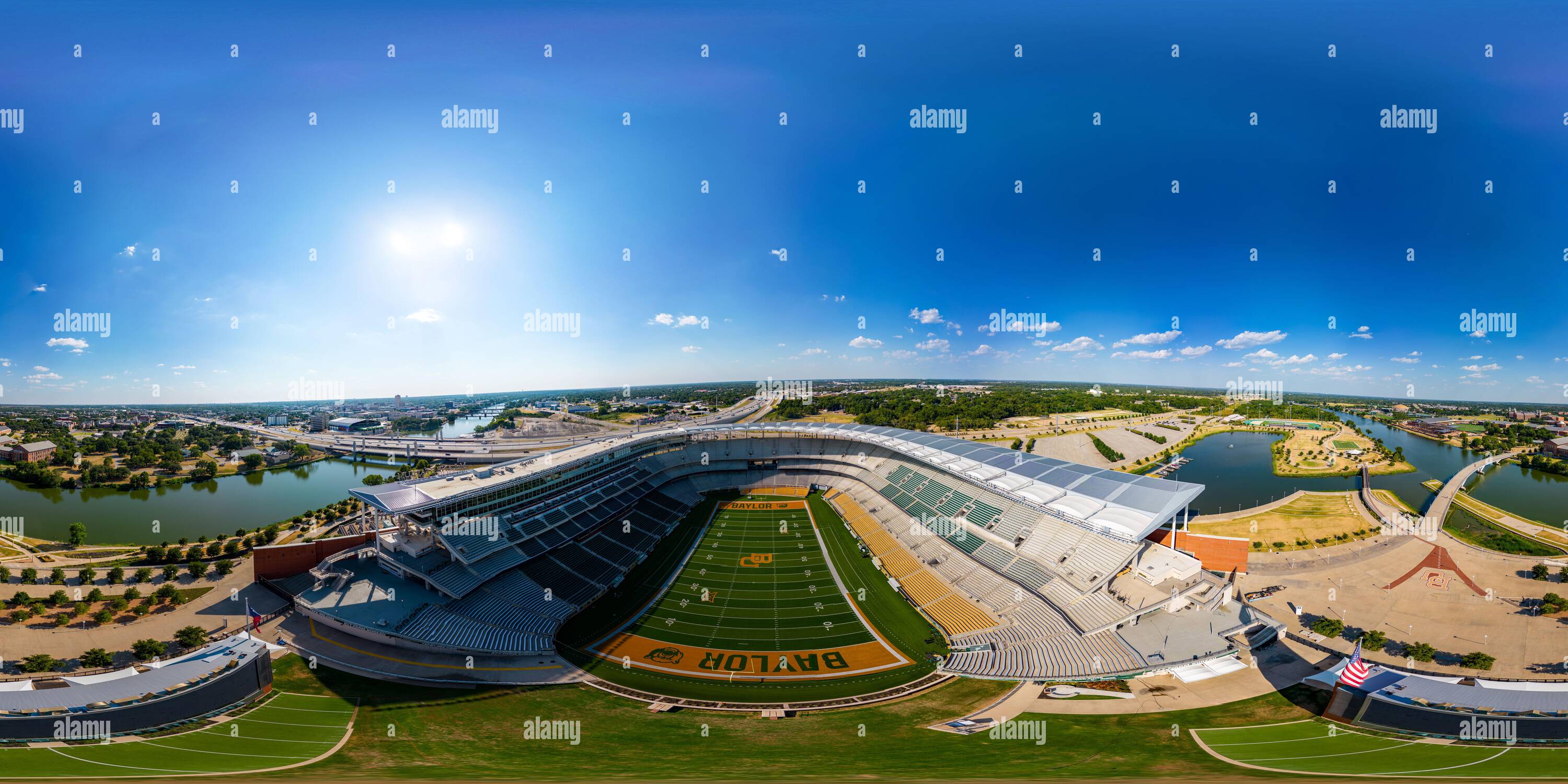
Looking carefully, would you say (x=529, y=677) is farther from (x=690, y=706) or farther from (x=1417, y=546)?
(x=1417, y=546)

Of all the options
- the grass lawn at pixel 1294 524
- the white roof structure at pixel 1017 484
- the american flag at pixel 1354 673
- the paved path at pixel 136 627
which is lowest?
the paved path at pixel 136 627

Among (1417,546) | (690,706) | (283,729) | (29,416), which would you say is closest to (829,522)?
(690,706)

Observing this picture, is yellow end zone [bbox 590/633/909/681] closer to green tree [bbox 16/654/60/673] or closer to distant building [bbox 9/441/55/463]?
green tree [bbox 16/654/60/673]

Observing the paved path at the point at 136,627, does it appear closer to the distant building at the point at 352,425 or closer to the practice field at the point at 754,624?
the practice field at the point at 754,624

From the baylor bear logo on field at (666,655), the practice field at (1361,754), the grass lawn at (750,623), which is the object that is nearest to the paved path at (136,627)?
the grass lawn at (750,623)

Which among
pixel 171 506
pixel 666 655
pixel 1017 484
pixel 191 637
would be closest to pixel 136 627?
pixel 191 637

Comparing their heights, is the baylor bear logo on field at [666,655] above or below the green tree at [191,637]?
below
